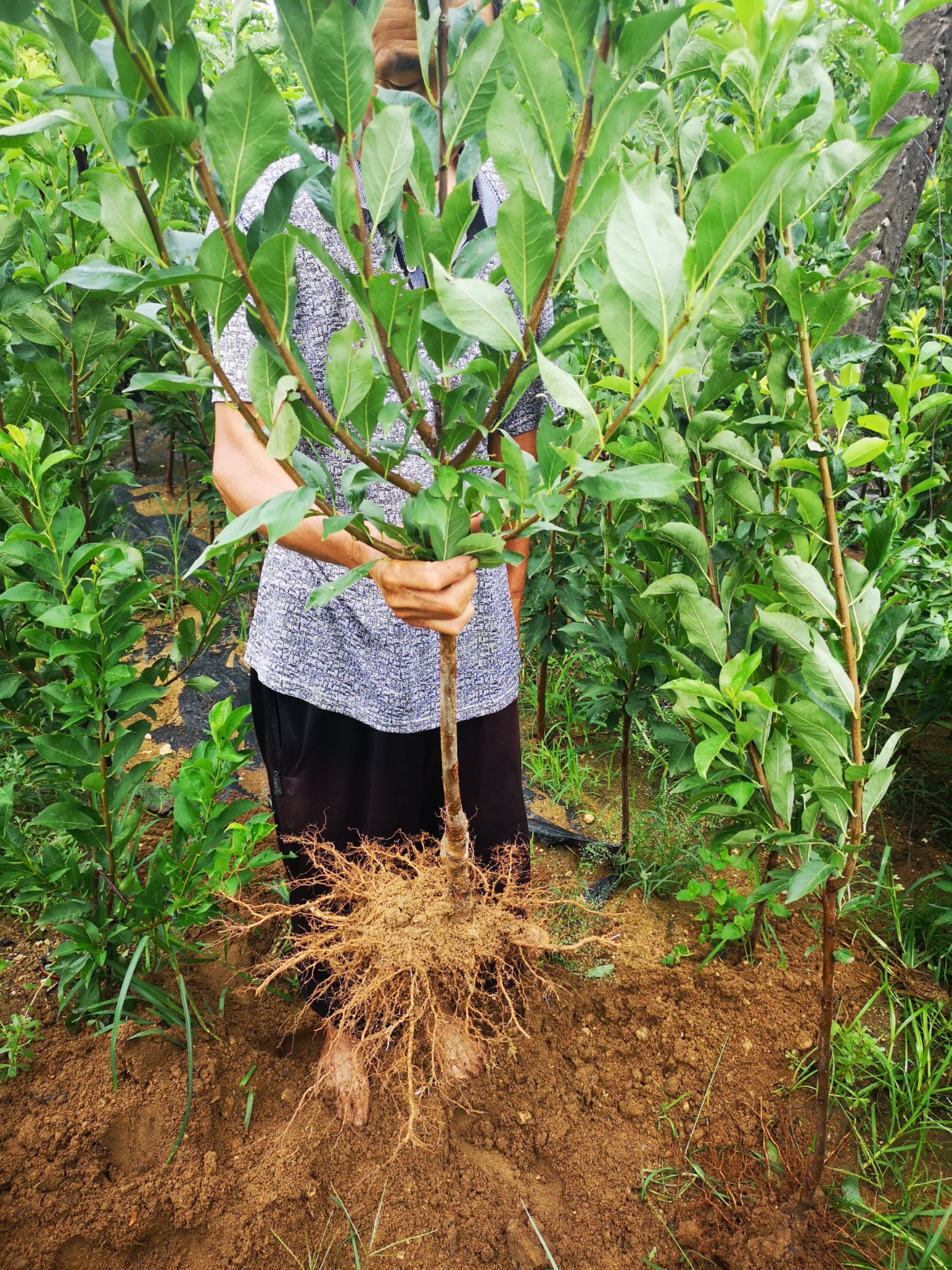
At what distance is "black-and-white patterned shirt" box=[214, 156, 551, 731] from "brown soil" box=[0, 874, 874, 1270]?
2.40 ft

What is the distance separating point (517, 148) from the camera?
2.35ft

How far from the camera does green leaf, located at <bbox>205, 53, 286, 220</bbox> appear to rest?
2.13 feet

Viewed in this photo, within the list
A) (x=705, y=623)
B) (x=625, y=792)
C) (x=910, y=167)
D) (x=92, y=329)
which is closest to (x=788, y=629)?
(x=705, y=623)

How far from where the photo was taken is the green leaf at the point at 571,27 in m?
0.69

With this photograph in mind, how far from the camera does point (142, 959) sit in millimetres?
1772

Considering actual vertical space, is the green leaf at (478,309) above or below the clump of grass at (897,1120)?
above

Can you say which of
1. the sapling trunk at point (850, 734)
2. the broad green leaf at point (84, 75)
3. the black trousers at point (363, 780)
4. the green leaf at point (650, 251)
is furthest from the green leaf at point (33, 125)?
the black trousers at point (363, 780)

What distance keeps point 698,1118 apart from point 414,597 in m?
1.27

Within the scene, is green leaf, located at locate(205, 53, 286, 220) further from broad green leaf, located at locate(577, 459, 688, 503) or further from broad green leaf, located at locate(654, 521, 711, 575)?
broad green leaf, located at locate(654, 521, 711, 575)

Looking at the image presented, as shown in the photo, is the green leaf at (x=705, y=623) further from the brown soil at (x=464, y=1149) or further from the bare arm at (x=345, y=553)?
the brown soil at (x=464, y=1149)

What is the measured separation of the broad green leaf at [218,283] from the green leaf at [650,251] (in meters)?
0.35

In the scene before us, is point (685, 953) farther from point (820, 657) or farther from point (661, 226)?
point (661, 226)

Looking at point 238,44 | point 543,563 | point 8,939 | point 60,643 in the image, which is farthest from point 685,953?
point 238,44

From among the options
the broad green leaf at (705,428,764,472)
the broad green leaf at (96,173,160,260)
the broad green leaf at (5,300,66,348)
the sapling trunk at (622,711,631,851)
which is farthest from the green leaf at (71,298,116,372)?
the sapling trunk at (622,711,631,851)
